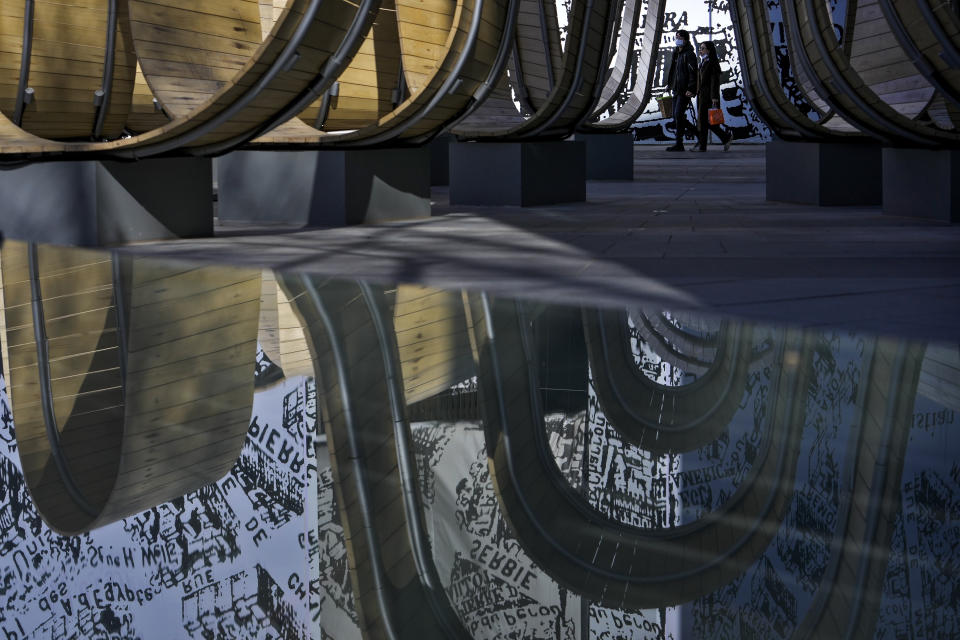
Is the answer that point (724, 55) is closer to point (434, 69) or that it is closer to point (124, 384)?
point (434, 69)

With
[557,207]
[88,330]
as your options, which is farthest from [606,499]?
[557,207]

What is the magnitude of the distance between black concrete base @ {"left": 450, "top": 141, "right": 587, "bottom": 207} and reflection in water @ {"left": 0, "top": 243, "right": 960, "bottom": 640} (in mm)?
7235

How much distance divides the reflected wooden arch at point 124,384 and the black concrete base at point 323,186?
343cm

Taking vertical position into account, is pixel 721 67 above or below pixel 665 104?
above

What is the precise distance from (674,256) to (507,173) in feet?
16.4

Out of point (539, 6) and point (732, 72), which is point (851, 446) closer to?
point (539, 6)

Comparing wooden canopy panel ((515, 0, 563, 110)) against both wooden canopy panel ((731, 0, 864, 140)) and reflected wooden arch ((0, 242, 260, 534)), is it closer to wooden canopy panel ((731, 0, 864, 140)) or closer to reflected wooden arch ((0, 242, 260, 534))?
wooden canopy panel ((731, 0, 864, 140))

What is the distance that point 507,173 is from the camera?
11297mm

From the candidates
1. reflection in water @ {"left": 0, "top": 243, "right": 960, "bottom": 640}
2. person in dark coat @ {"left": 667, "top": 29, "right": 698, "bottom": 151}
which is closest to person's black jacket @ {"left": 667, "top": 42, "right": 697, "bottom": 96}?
person in dark coat @ {"left": 667, "top": 29, "right": 698, "bottom": 151}

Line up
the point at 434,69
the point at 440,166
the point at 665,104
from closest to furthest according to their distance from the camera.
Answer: the point at 434,69
the point at 440,166
the point at 665,104

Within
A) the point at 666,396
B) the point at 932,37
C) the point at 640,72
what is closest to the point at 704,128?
the point at 640,72

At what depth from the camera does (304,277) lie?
5.63 meters

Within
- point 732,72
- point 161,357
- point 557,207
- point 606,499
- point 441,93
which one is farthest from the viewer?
point 732,72

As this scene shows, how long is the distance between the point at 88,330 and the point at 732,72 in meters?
24.9
